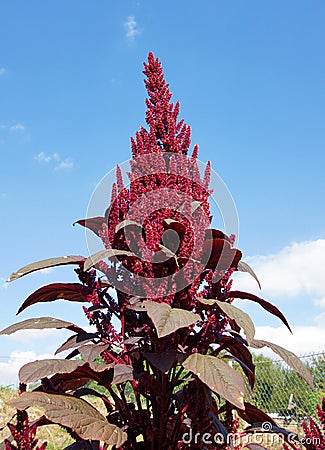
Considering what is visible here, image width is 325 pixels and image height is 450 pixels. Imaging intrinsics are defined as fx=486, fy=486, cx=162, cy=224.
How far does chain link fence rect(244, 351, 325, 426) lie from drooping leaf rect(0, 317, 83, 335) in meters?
3.24

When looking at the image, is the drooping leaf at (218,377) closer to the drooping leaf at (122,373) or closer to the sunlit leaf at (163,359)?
the sunlit leaf at (163,359)

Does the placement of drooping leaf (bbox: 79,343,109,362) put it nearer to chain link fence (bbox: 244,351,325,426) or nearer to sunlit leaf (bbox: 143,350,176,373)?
sunlit leaf (bbox: 143,350,176,373)

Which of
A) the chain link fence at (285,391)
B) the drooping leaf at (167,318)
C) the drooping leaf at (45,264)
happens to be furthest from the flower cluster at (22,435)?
the chain link fence at (285,391)

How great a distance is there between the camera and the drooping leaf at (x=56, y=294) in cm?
159

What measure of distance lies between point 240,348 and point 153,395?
0.34 m

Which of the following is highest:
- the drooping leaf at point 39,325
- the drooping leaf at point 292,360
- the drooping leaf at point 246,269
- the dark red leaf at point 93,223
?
the dark red leaf at point 93,223

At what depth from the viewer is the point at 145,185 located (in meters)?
1.65

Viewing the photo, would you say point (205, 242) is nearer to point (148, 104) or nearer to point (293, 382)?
point (148, 104)

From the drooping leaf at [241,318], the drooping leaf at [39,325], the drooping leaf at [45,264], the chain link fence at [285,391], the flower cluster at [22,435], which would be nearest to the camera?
the flower cluster at [22,435]

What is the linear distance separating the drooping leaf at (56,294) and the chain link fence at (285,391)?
316 cm

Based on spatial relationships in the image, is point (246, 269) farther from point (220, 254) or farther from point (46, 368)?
point (46, 368)

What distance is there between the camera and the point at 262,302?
160 cm

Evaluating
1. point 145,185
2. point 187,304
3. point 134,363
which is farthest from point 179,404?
point 145,185

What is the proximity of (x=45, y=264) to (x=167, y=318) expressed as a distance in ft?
1.50
